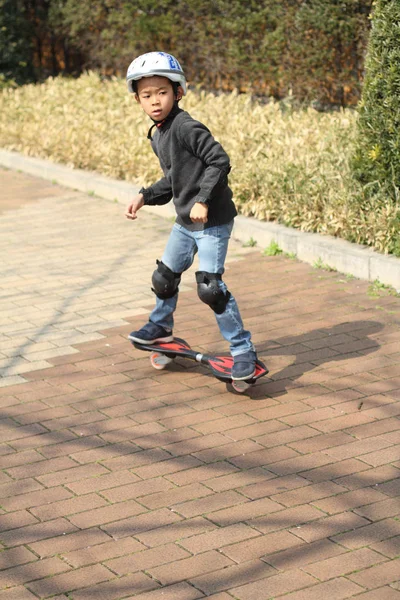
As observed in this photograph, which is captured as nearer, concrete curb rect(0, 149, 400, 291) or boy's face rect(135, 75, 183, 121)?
boy's face rect(135, 75, 183, 121)

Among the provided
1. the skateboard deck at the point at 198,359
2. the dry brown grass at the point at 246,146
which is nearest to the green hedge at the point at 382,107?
the dry brown grass at the point at 246,146

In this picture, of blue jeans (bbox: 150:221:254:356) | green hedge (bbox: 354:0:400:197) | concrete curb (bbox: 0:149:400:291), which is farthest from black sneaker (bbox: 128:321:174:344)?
green hedge (bbox: 354:0:400:197)

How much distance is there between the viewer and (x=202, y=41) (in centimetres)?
1403

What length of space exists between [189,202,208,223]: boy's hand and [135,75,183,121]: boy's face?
22.7 inches

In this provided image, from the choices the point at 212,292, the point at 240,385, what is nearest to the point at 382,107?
the point at 212,292

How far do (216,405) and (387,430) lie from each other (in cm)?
91

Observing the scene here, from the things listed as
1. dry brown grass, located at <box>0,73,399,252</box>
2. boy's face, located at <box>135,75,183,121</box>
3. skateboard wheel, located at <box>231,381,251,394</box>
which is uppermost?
boy's face, located at <box>135,75,183,121</box>

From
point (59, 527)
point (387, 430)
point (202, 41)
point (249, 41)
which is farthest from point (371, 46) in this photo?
point (202, 41)

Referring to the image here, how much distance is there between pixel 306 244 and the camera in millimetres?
7727

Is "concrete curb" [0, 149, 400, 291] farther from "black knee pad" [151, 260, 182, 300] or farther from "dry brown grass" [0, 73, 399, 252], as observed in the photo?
"black knee pad" [151, 260, 182, 300]

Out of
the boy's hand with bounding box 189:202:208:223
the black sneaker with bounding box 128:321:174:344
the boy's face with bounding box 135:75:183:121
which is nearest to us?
the boy's hand with bounding box 189:202:208:223

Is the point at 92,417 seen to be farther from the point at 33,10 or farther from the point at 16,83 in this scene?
the point at 33,10

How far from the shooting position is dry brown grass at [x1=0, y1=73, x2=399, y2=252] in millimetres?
7832

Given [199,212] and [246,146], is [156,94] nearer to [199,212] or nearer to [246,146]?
[199,212]
